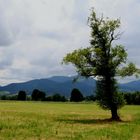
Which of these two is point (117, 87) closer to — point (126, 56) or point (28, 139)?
point (126, 56)

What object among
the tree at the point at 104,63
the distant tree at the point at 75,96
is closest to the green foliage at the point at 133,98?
the distant tree at the point at 75,96

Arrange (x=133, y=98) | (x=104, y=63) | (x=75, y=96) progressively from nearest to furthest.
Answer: (x=104, y=63)
(x=133, y=98)
(x=75, y=96)

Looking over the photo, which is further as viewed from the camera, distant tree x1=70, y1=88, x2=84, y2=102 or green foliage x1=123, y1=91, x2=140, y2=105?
distant tree x1=70, y1=88, x2=84, y2=102

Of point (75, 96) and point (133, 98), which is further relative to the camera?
point (75, 96)

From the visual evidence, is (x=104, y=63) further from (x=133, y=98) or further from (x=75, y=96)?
(x=75, y=96)

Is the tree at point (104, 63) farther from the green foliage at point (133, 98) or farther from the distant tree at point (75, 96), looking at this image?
the distant tree at point (75, 96)

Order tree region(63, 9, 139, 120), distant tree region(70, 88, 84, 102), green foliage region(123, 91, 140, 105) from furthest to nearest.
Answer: distant tree region(70, 88, 84, 102) → green foliage region(123, 91, 140, 105) → tree region(63, 9, 139, 120)

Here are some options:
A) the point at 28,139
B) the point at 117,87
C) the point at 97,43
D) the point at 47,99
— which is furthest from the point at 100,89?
the point at 47,99

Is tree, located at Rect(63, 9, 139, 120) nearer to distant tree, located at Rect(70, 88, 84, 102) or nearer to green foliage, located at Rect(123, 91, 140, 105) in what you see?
green foliage, located at Rect(123, 91, 140, 105)

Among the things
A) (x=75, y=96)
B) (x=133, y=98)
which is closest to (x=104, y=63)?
(x=133, y=98)

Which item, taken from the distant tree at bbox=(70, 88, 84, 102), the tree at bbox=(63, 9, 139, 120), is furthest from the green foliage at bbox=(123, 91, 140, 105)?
the tree at bbox=(63, 9, 139, 120)

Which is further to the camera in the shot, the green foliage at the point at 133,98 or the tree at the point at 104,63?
the green foliage at the point at 133,98

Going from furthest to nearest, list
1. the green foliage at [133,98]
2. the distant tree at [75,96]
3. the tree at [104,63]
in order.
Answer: the distant tree at [75,96]
the green foliage at [133,98]
the tree at [104,63]

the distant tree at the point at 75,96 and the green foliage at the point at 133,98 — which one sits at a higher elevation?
the distant tree at the point at 75,96
